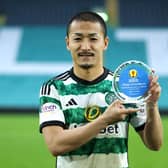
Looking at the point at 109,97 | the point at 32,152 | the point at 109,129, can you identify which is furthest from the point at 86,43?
the point at 32,152

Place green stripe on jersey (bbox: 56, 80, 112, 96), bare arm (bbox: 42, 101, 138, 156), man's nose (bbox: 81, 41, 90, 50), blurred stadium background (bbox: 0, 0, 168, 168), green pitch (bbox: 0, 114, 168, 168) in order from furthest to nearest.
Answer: blurred stadium background (bbox: 0, 0, 168, 168) → green pitch (bbox: 0, 114, 168, 168) → green stripe on jersey (bbox: 56, 80, 112, 96) → man's nose (bbox: 81, 41, 90, 50) → bare arm (bbox: 42, 101, 138, 156)

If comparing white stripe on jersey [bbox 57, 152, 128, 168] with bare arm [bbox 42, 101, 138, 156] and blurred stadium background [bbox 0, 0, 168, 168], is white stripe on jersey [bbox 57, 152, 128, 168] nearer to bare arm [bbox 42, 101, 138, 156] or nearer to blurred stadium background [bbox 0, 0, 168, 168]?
bare arm [bbox 42, 101, 138, 156]

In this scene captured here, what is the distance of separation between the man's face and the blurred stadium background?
3328 mm

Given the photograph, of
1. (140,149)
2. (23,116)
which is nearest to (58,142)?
(140,149)

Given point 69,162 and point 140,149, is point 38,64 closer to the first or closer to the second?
point 140,149

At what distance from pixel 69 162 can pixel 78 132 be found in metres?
0.32

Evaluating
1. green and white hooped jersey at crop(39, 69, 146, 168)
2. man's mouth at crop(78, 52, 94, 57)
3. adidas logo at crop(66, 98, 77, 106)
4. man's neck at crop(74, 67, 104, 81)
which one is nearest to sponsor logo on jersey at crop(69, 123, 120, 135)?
green and white hooped jersey at crop(39, 69, 146, 168)

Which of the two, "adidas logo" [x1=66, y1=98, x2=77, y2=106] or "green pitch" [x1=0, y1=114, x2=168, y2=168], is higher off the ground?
"green pitch" [x1=0, y1=114, x2=168, y2=168]

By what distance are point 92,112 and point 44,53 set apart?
397 inches

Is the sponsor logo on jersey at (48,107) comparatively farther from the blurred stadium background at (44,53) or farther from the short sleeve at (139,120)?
the blurred stadium background at (44,53)

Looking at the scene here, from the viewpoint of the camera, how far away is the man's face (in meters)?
3.31

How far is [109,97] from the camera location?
11.1 ft

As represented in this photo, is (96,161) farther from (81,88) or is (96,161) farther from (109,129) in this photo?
(81,88)

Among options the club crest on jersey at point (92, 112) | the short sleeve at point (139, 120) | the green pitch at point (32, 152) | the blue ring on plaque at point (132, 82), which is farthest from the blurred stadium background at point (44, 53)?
the blue ring on plaque at point (132, 82)
